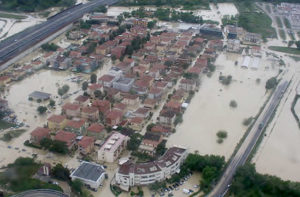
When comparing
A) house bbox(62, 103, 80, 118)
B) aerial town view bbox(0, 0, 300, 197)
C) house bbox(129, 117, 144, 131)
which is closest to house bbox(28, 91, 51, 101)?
aerial town view bbox(0, 0, 300, 197)

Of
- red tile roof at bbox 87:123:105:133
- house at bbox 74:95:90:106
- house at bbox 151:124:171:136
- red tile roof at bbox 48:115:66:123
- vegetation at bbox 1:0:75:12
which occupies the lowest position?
house at bbox 151:124:171:136

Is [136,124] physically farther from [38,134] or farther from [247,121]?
[247,121]

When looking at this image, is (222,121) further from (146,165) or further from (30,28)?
(30,28)

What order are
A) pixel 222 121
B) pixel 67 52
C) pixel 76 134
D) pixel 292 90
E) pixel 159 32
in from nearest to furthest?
pixel 76 134 < pixel 222 121 < pixel 292 90 < pixel 67 52 < pixel 159 32

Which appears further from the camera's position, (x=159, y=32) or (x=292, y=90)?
(x=159, y=32)

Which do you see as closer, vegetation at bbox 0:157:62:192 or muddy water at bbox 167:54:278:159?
vegetation at bbox 0:157:62:192

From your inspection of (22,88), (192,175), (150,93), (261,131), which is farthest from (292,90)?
(22,88)

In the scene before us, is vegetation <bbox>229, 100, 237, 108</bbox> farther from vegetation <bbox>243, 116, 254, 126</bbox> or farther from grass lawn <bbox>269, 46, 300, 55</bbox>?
grass lawn <bbox>269, 46, 300, 55</bbox>
